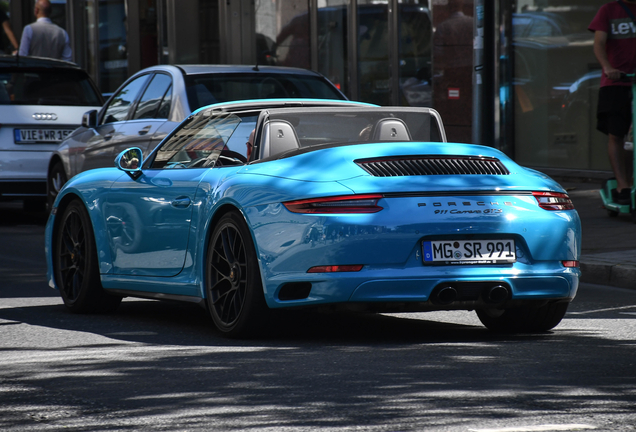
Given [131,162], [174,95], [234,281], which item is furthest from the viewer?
[174,95]

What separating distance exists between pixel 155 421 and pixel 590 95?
1169 centimetres

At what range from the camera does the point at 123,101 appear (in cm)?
1109

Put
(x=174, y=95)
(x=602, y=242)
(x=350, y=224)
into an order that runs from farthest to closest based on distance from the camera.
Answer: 1. (x=174, y=95)
2. (x=602, y=242)
3. (x=350, y=224)

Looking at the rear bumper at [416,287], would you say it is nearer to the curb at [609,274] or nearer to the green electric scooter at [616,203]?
the curb at [609,274]

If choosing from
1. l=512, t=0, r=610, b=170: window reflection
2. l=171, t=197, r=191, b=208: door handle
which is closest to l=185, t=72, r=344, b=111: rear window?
l=171, t=197, r=191, b=208: door handle

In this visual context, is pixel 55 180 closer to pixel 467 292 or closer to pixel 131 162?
pixel 131 162

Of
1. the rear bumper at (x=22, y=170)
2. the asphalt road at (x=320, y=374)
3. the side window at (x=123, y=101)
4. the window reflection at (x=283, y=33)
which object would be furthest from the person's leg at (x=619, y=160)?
the window reflection at (x=283, y=33)

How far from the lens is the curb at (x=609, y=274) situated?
826cm

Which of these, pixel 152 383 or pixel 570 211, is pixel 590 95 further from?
pixel 152 383

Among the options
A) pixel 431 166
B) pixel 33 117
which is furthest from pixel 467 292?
pixel 33 117

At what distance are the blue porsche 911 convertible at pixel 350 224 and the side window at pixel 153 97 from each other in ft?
11.9

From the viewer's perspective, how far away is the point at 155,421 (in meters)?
4.16

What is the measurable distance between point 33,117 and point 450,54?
6410 millimetres

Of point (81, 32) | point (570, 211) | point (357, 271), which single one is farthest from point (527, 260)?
point (81, 32)
